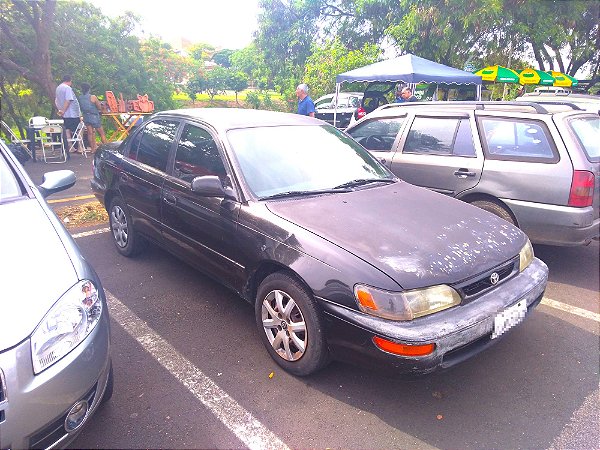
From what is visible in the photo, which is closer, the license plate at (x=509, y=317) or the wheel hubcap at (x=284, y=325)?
the license plate at (x=509, y=317)

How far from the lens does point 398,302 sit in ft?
7.36

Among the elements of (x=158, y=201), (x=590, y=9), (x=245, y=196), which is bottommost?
(x=158, y=201)

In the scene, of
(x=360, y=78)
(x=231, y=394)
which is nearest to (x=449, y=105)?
(x=231, y=394)

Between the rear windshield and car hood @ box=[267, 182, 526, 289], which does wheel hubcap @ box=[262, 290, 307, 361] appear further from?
the rear windshield

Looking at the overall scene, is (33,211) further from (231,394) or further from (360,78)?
(360,78)

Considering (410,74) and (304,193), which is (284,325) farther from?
(410,74)

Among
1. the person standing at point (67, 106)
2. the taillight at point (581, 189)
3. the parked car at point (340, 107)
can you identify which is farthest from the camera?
the parked car at point (340, 107)

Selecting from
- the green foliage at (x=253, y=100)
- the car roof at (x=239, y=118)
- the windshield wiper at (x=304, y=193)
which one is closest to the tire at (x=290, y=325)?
the windshield wiper at (x=304, y=193)

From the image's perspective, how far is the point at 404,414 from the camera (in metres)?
2.46

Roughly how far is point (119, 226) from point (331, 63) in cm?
1328

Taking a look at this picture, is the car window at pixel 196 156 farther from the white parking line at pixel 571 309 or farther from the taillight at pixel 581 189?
the taillight at pixel 581 189

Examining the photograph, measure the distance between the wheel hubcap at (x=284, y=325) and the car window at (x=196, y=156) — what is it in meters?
1.06

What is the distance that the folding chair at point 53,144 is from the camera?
9.94 meters

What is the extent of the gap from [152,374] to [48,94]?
488 inches
